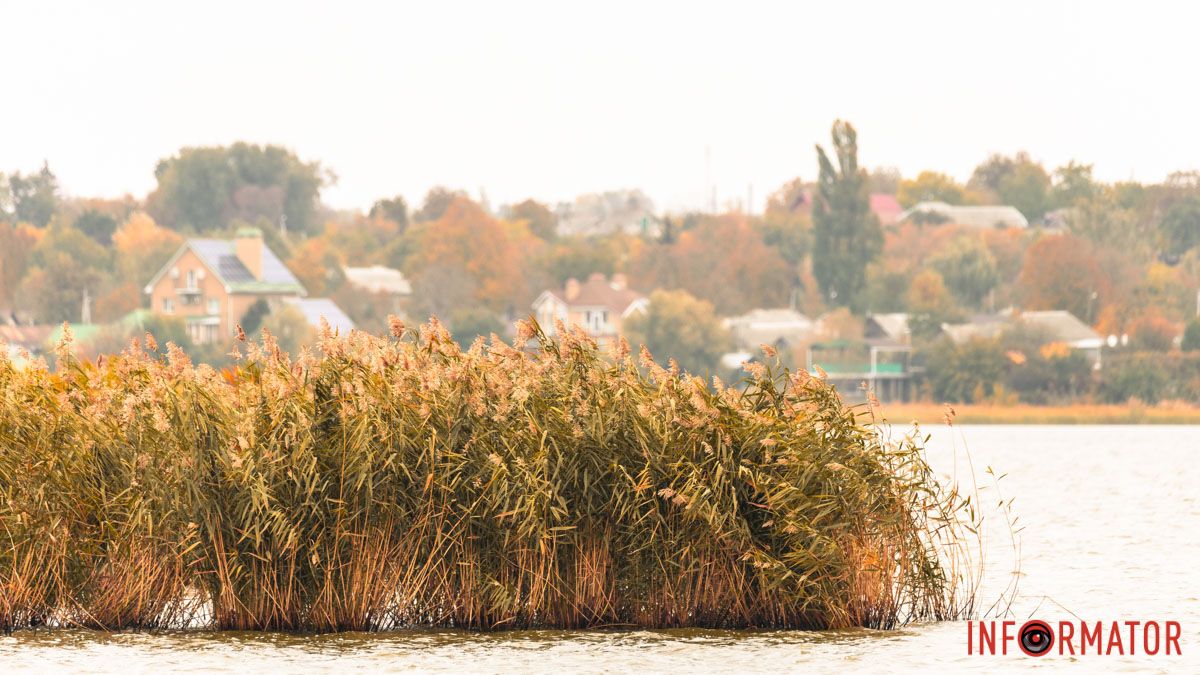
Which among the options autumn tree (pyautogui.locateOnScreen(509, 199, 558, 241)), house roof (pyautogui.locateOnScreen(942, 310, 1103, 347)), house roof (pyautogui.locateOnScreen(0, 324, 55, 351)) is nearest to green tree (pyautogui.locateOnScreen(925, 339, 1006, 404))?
A: house roof (pyautogui.locateOnScreen(942, 310, 1103, 347))

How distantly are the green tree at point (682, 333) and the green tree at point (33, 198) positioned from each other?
8006 cm

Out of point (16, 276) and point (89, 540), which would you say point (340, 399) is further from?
point (16, 276)

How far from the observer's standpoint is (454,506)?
18812mm

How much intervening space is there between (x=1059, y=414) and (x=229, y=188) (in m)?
95.6

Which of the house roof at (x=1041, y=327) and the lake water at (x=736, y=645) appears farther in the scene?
the house roof at (x=1041, y=327)

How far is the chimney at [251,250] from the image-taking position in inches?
6171

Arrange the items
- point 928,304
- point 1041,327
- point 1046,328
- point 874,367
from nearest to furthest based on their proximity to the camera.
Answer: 1. point 874,367
2. point 1041,327
3. point 1046,328
4. point 928,304

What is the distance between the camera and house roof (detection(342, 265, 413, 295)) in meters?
163

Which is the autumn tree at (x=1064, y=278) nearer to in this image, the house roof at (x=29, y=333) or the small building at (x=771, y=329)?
the small building at (x=771, y=329)

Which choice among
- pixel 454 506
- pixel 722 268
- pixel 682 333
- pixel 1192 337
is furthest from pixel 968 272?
pixel 454 506

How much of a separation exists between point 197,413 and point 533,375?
3178 millimetres

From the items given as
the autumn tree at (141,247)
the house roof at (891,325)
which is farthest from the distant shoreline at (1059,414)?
the autumn tree at (141,247)

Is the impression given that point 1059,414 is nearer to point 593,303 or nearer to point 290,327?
point 290,327

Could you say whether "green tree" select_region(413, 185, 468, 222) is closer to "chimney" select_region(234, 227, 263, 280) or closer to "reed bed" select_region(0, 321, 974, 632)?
"chimney" select_region(234, 227, 263, 280)
